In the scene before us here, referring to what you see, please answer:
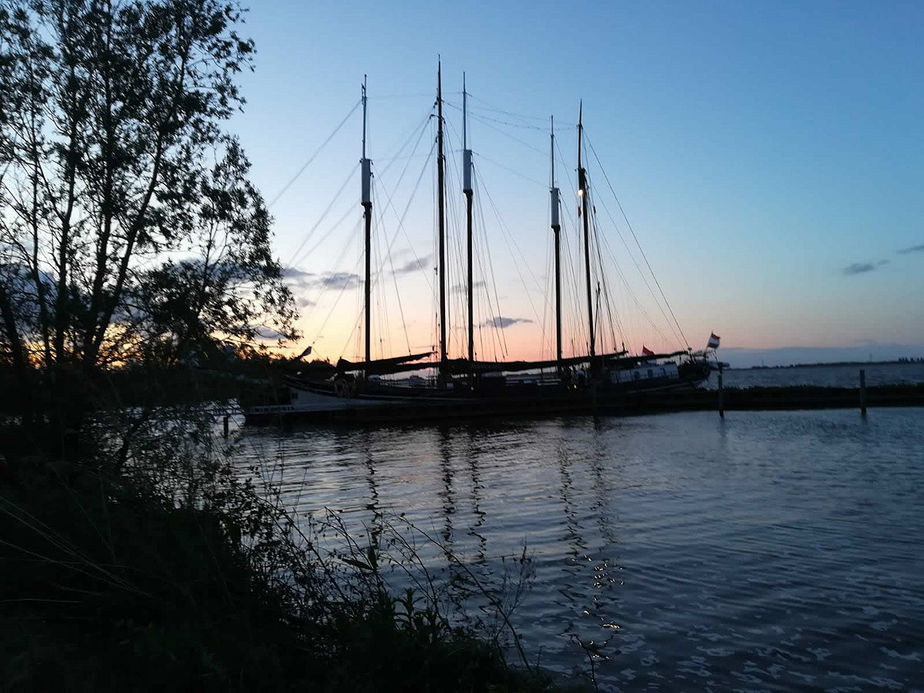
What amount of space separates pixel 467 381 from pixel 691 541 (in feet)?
162

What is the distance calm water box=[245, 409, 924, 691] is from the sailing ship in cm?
2498

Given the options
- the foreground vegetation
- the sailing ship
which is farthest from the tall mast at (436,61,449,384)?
the foreground vegetation

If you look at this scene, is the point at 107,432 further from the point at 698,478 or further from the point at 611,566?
the point at 698,478

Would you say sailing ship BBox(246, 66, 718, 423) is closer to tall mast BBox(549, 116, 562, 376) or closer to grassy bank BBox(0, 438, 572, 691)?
tall mast BBox(549, 116, 562, 376)

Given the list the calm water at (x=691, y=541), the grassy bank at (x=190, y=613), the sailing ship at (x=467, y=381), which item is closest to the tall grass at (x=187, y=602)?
the grassy bank at (x=190, y=613)

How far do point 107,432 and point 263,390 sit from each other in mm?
2389

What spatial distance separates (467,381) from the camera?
6328 cm

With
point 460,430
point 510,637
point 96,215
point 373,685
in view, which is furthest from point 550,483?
point 460,430

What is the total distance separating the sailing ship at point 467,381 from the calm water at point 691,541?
81.9 feet

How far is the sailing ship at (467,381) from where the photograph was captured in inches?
2322

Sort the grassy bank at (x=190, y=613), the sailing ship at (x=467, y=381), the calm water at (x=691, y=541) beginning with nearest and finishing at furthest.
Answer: the grassy bank at (x=190, y=613)
the calm water at (x=691, y=541)
the sailing ship at (x=467, y=381)

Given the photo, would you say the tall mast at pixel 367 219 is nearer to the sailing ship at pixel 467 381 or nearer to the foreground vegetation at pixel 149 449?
the sailing ship at pixel 467 381

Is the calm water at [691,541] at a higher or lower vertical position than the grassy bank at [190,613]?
lower

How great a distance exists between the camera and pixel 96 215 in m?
11.8
